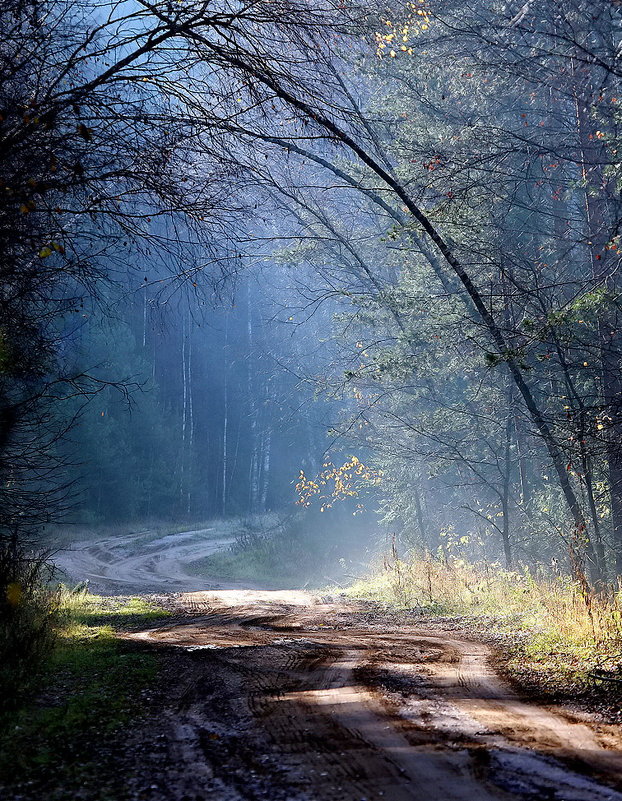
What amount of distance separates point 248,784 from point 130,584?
18.4 m

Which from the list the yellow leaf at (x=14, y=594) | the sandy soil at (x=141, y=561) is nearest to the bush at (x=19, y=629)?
the yellow leaf at (x=14, y=594)

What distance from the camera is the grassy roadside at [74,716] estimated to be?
3.24 metres

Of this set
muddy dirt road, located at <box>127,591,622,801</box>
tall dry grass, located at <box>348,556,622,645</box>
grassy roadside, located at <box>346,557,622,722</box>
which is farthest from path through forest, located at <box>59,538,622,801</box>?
tall dry grass, located at <box>348,556,622,645</box>

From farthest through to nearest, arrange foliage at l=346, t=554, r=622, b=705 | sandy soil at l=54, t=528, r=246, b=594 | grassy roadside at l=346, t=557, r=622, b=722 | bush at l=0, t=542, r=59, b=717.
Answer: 1. sandy soil at l=54, t=528, r=246, b=594
2. foliage at l=346, t=554, r=622, b=705
3. grassy roadside at l=346, t=557, r=622, b=722
4. bush at l=0, t=542, r=59, b=717

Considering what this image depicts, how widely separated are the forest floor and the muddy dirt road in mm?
11

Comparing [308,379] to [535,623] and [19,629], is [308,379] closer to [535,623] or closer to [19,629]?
[535,623]

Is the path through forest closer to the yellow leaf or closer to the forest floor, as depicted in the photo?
the forest floor

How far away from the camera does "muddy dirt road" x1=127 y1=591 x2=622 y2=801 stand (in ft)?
10.1

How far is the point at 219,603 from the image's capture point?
45.2 ft

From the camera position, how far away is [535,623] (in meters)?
8.71

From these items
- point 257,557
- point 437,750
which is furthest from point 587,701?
point 257,557

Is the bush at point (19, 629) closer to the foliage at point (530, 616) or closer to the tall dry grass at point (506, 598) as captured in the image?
the foliage at point (530, 616)

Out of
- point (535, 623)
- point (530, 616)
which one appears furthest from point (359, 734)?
point (530, 616)

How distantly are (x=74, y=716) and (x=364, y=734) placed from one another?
1.84m
